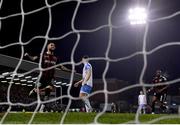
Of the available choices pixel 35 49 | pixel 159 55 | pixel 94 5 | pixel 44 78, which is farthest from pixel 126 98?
pixel 44 78

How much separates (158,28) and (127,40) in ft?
8.90

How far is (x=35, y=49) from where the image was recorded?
66.4ft

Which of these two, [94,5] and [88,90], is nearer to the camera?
[88,90]

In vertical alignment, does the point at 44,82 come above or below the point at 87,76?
below

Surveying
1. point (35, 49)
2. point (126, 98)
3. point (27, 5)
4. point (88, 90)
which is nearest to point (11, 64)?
point (35, 49)

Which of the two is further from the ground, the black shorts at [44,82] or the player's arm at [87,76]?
the player's arm at [87,76]

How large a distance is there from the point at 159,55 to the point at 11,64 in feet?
49.3

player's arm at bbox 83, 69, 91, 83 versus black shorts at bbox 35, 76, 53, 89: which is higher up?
player's arm at bbox 83, 69, 91, 83

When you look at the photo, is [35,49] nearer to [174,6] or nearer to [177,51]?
[174,6]

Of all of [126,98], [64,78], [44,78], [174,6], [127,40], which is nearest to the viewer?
[44,78]

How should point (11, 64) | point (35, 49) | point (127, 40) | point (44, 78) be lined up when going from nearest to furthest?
point (44, 78) < point (11, 64) < point (35, 49) < point (127, 40)

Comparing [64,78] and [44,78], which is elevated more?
[64,78]

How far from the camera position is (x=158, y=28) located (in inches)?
1192

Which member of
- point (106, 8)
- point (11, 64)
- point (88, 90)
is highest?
point (106, 8)
